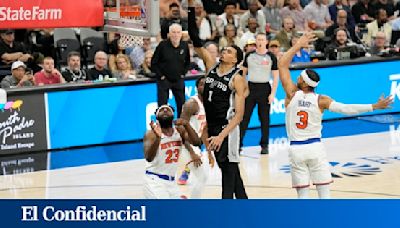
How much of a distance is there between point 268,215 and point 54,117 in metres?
9.69

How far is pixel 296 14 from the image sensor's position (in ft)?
82.4

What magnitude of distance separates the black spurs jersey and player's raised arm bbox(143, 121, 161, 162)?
1.32 m

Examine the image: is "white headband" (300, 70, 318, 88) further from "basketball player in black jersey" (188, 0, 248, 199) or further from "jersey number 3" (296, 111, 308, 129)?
"basketball player in black jersey" (188, 0, 248, 199)

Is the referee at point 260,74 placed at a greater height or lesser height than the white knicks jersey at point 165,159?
greater

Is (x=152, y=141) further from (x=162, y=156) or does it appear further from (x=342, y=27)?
(x=342, y=27)

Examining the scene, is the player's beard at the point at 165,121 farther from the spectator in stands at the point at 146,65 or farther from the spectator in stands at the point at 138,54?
the spectator in stands at the point at 138,54

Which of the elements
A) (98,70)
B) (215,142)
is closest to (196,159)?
(215,142)

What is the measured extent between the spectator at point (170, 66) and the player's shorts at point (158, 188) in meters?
7.45

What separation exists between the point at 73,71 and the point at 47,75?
546 mm

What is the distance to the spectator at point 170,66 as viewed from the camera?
778 inches

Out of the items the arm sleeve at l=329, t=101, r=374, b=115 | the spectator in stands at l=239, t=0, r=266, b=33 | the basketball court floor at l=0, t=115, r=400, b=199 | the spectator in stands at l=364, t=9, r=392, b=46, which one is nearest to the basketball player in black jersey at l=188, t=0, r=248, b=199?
the arm sleeve at l=329, t=101, r=374, b=115

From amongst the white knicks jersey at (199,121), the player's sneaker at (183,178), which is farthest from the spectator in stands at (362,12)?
the white knicks jersey at (199,121)

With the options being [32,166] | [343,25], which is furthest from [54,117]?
[343,25]

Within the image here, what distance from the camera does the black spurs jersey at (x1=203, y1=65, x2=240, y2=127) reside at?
1337 centimetres
